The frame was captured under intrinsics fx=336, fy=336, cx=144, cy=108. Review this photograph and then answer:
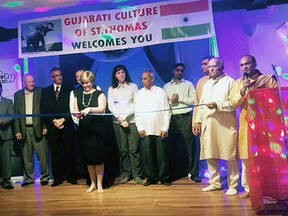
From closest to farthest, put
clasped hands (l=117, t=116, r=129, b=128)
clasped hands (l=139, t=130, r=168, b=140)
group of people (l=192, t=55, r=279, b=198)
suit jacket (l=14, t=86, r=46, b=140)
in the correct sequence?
group of people (l=192, t=55, r=279, b=198) → clasped hands (l=139, t=130, r=168, b=140) → clasped hands (l=117, t=116, r=129, b=128) → suit jacket (l=14, t=86, r=46, b=140)

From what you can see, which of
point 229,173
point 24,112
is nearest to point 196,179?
point 229,173

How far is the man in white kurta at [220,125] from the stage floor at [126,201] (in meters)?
0.34

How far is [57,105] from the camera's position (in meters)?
4.70

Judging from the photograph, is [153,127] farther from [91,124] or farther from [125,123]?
[91,124]

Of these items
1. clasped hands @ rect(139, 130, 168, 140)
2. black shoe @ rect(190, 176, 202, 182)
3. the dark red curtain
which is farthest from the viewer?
black shoe @ rect(190, 176, 202, 182)

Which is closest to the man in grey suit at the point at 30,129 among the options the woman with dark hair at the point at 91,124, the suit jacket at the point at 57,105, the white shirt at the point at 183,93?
the suit jacket at the point at 57,105

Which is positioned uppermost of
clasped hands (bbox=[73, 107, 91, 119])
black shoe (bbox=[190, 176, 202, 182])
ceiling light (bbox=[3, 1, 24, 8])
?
ceiling light (bbox=[3, 1, 24, 8])

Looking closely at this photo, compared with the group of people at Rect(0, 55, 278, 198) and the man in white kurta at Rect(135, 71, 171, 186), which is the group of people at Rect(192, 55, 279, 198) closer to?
the group of people at Rect(0, 55, 278, 198)

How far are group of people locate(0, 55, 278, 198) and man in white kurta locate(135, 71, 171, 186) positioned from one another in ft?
0.04

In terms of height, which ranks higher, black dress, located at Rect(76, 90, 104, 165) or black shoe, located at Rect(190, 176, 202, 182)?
black dress, located at Rect(76, 90, 104, 165)

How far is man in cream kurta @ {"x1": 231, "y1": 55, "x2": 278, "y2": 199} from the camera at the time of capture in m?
3.33

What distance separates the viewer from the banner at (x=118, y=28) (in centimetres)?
431

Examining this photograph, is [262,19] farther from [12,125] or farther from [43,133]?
[12,125]

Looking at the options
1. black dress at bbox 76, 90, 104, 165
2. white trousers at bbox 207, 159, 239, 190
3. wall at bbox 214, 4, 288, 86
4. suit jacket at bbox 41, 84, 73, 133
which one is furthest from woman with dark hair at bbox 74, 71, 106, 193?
wall at bbox 214, 4, 288, 86
